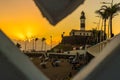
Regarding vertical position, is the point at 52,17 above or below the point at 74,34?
above

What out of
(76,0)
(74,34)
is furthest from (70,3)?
(74,34)

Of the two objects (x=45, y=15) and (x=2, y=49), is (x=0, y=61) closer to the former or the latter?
(x=2, y=49)

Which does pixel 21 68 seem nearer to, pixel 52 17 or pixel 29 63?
pixel 29 63

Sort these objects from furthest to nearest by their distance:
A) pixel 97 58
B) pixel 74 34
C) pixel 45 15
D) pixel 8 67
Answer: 1. pixel 74 34
2. pixel 45 15
3. pixel 97 58
4. pixel 8 67

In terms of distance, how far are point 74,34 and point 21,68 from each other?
143 metres

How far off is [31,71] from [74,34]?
14318 cm

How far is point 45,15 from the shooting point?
114cm

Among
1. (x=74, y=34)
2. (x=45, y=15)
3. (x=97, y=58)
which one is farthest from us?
(x=74, y=34)

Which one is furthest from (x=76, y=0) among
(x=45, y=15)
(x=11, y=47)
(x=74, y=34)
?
(x=74, y=34)

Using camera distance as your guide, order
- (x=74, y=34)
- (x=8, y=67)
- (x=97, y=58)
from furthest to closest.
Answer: (x=74, y=34)
(x=97, y=58)
(x=8, y=67)

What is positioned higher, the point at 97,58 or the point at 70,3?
the point at 70,3

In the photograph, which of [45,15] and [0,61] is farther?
[45,15]

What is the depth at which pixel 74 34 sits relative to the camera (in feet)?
472

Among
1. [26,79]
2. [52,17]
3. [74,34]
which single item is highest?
[52,17]
